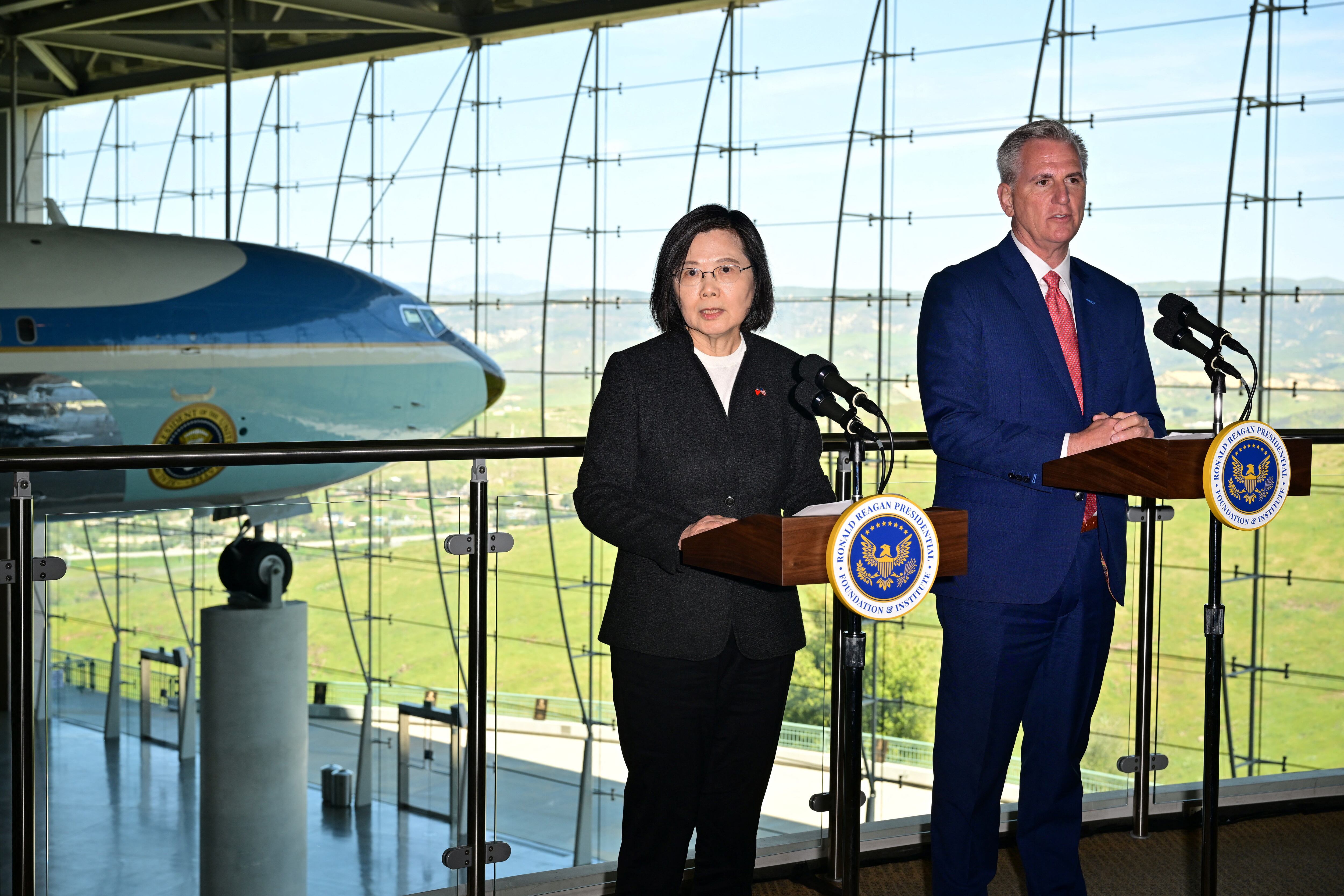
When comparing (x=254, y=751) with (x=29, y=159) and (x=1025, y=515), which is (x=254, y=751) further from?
(x=29, y=159)

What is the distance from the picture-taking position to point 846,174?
13422 mm

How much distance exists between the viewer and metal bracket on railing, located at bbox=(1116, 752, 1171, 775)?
290 cm

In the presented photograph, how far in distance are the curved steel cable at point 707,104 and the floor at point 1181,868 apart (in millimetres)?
11313

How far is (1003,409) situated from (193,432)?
7710mm

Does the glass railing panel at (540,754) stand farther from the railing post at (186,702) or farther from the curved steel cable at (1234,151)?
the curved steel cable at (1234,151)

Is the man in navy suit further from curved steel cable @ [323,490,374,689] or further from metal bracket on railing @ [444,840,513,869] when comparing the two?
curved steel cable @ [323,490,374,689]

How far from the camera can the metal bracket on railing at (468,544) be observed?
2.27 m

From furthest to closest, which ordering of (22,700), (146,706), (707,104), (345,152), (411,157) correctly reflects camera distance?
1. (345,152)
2. (411,157)
3. (707,104)
4. (146,706)
5. (22,700)

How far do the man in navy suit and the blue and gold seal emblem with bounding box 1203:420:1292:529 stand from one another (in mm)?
126

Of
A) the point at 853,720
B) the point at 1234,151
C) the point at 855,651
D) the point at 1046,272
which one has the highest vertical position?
the point at 1234,151

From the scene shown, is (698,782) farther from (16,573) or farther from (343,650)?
(343,650)

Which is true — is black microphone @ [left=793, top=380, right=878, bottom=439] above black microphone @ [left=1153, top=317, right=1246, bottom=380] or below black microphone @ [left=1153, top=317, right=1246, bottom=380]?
below

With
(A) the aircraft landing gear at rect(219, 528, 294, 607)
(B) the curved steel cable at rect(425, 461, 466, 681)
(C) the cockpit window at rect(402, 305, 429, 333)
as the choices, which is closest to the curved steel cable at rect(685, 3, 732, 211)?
(C) the cockpit window at rect(402, 305, 429, 333)

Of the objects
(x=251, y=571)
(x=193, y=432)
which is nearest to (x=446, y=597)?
(x=251, y=571)
